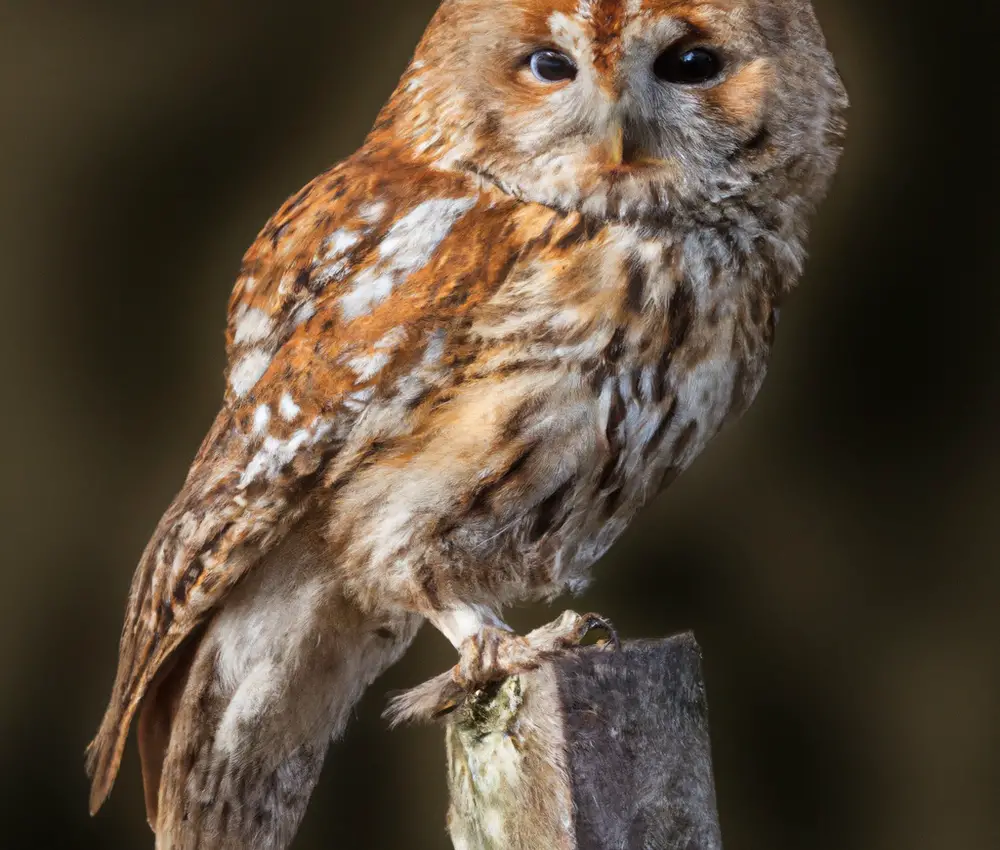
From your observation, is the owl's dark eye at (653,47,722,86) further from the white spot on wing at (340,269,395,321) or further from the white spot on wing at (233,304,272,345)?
the white spot on wing at (233,304,272,345)

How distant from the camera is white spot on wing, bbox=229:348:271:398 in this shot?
58.8 inches

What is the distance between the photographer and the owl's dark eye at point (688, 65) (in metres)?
1.33

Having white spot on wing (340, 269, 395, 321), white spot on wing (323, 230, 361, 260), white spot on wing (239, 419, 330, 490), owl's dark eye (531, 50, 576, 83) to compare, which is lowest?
white spot on wing (239, 419, 330, 490)

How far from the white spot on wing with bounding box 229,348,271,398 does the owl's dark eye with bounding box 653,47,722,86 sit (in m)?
0.54

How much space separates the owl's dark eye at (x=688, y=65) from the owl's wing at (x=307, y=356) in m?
0.22

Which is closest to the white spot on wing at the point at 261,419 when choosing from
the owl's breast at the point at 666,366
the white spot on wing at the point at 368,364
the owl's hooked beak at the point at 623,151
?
the white spot on wing at the point at 368,364

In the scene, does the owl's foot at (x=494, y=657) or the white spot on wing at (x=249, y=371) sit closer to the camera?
the owl's foot at (x=494, y=657)

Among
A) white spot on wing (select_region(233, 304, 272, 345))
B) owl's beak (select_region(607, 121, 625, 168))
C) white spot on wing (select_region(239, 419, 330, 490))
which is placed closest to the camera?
owl's beak (select_region(607, 121, 625, 168))

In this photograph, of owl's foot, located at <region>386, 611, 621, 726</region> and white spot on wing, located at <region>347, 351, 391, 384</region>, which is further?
white spot on wing, located at <region>347, 351, 391, 384</region>

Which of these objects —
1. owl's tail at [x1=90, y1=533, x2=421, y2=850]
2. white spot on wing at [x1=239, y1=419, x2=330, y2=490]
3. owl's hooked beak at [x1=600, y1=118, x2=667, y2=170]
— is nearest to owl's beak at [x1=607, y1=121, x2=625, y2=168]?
owl's hooked beak at [x1=600, y1=118, x2=667, y2=170]

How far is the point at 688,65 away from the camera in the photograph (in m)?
1.35

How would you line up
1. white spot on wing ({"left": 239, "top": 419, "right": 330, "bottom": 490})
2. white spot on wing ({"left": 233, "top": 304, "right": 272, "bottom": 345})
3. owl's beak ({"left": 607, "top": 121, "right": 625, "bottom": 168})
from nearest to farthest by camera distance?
1. owl's beak ({"left": 607, "top": 121, "right": 625, "bottom": 168})
2. white spot on wing ({"left": 239, "top": 419, "right": 330, "bottom": 490})
3. white spot on wing ({"left": 233, "top": 304, "right": 272, "bottom": 345})

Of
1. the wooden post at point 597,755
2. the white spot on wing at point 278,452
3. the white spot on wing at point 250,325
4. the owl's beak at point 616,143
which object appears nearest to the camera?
the wooden post at point 597,755

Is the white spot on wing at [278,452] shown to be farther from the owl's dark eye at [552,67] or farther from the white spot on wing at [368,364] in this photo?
the owl's dark eye at [552,67]
